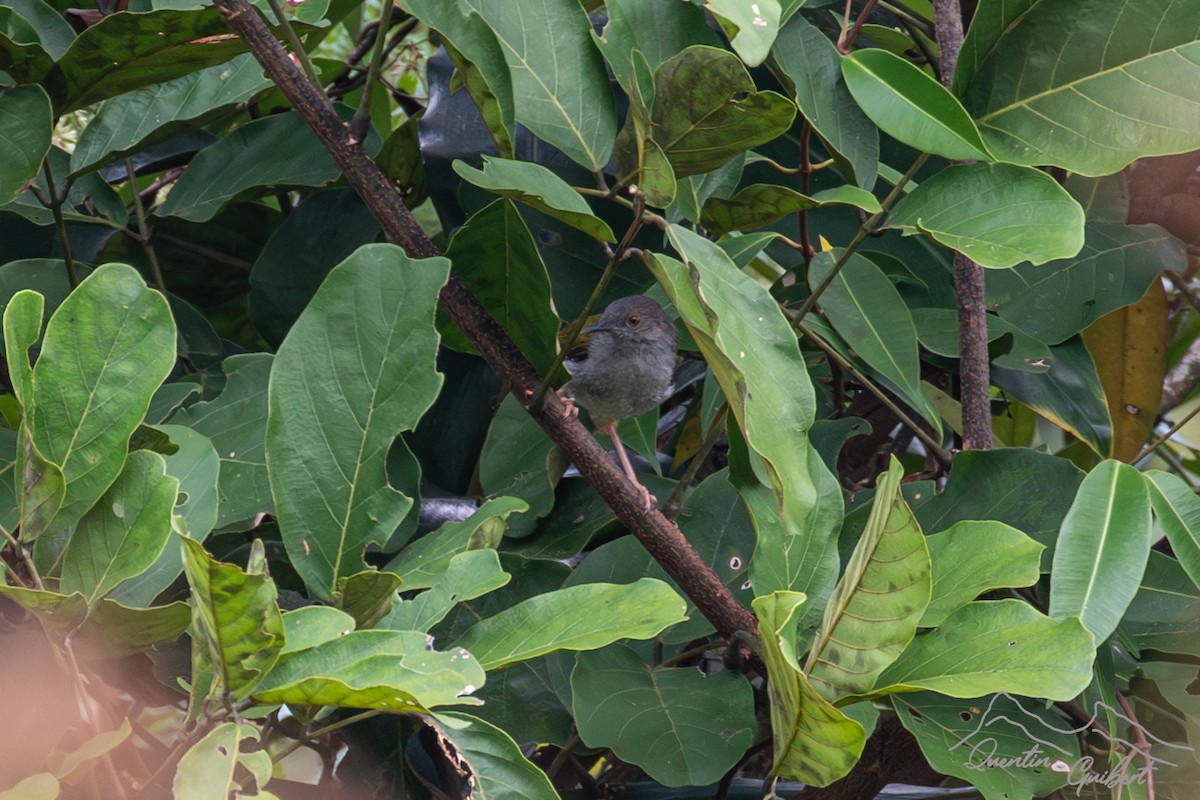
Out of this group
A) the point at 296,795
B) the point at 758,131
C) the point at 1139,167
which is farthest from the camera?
the point at 1139,167

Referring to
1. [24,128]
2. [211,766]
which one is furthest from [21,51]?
[211,766]

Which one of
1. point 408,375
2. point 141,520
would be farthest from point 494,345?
point 141,520

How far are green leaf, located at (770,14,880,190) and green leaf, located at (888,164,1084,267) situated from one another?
13cm

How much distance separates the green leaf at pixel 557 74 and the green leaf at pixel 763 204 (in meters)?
0.24

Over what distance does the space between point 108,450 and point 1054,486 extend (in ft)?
4.32

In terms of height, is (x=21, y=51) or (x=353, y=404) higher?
(x=21, y=51)

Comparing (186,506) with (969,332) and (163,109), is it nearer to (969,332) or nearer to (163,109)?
(163,109)

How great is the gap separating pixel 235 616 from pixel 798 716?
0.58 metres

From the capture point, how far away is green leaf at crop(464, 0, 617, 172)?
1.51m

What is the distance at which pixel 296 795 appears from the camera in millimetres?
1831

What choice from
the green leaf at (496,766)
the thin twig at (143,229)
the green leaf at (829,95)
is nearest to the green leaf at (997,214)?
the green leaf at (829,95)

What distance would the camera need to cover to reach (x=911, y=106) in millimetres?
1392

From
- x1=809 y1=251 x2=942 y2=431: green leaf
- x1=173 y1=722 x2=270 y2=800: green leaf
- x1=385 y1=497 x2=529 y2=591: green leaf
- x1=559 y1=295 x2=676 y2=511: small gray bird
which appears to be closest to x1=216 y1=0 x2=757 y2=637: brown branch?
x1=385 y1=497 x2=529 y2=591: green leaf

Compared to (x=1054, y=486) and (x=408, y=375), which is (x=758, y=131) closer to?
(x=408, y=375)
